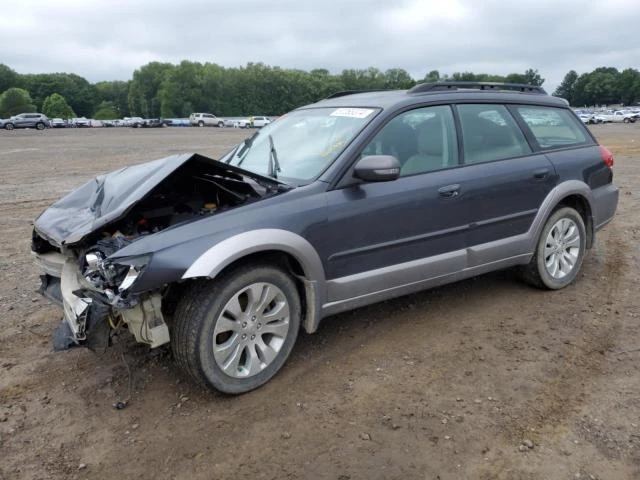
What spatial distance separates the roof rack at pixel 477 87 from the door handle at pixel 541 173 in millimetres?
844

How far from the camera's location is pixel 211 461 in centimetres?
276

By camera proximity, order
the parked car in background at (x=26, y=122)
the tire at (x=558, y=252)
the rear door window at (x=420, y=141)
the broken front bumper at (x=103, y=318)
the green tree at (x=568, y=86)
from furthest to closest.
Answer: the green tree at (x=568, y=86), the parked car in background at (x=26, y=122), the tire at (x=558, y=252), the rear door window at (x=420, y=141), the broken front bumper at (x=103, y=318)

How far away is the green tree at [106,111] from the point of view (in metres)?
111

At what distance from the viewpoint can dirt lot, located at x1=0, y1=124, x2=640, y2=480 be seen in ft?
8.98

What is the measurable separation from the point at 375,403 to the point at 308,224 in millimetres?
1133

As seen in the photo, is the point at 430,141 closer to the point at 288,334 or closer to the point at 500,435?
the point at 288,334

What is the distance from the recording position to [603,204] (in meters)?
5.23

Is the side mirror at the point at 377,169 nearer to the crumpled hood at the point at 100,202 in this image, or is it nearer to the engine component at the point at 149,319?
the crumpled hood at the point at 100,202

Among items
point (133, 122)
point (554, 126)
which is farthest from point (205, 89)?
point (554, 126)

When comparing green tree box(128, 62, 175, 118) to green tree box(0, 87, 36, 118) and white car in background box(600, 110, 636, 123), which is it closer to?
green tree box(0, 87, 36, 118)

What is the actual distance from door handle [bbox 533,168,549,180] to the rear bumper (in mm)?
742

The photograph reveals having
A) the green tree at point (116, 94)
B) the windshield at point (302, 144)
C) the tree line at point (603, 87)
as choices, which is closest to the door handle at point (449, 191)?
the windshield at point (302, 144)

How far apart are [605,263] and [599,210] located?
843 mm

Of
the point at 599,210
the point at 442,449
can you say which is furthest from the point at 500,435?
the point at 599,210
